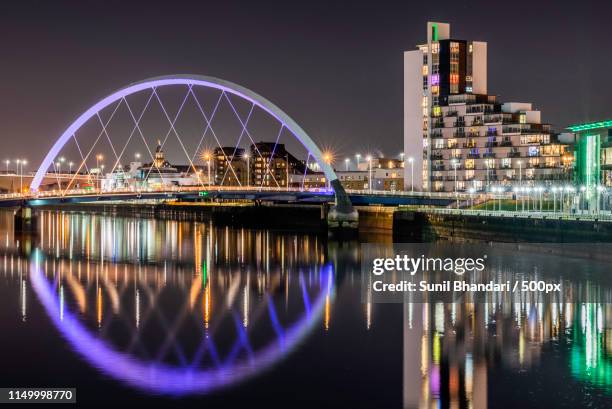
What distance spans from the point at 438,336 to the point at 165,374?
8.19 metres

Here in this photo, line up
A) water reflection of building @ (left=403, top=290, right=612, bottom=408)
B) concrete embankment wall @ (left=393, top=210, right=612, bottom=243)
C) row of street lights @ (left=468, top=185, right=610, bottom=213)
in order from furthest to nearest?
row of street lights @ (left=468, top=185, right=610, bottom=213)
concrete embankment wall @ (left=393, top=210, right=612, bottom=243)
water reflection of building @ (left=403, top=290, right=612, bottom=408)

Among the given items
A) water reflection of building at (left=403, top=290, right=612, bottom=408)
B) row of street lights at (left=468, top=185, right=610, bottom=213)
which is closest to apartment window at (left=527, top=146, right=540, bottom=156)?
row of street lights at (left=468, top=185, right=610, bottom=213)

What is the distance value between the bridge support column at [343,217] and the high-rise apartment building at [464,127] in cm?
2392

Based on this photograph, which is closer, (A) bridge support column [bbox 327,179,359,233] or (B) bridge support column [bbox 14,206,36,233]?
(A) bridge support column [bbox 327,179,359,233]

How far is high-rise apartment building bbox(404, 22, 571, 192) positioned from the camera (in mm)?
92625

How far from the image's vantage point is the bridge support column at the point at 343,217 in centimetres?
7012

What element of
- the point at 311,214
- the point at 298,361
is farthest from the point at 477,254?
the point at 311,214

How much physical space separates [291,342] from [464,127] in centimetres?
7272

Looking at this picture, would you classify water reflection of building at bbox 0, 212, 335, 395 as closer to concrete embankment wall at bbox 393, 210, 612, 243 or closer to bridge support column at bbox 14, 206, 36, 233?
concrete embankment wall at bbox 393, 210, 612, 243

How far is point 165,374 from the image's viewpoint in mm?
22016

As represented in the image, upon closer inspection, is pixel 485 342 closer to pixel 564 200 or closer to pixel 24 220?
pixel 564 200

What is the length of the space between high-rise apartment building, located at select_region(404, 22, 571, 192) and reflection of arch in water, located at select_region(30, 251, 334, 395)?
6611 cm

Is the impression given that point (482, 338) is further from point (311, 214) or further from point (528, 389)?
point (311, 214)

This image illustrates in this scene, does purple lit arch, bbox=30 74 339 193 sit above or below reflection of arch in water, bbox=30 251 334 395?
above
